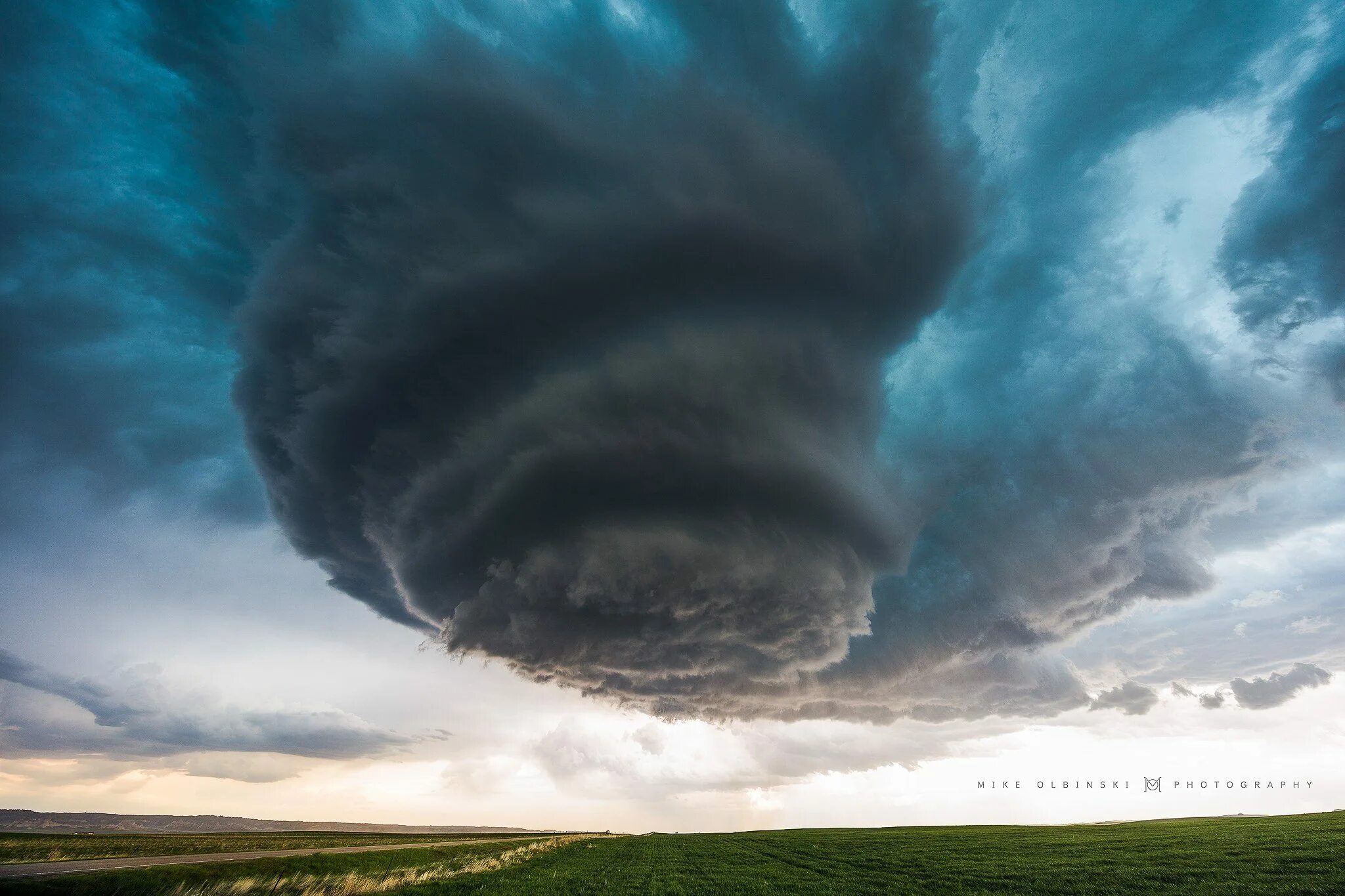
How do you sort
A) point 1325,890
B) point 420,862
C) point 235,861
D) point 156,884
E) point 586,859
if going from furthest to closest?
point 586,859 → point 420,862 → point 235,861 → point 156,884 → point 1325,890

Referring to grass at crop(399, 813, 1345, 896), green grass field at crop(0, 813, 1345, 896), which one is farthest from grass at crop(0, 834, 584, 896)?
grass at crop(399, 813, 1345, 896)

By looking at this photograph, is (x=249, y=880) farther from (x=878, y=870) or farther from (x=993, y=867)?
(x=993, y=867)

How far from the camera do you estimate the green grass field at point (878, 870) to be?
33.2 meters

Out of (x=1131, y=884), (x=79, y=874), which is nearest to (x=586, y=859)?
(x=79, y=874)

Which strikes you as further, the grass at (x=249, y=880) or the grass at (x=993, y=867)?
the grass at (x=993, y=867)

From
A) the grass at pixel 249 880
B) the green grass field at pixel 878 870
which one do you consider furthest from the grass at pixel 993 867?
the grass at pixel 249 880

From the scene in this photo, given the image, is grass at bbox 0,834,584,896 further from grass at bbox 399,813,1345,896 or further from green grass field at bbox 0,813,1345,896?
grass at bbox 399,813,1345,896

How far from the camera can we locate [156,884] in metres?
32.3

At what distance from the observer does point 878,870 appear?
47.9 metres

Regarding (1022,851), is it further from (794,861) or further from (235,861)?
(235,861)

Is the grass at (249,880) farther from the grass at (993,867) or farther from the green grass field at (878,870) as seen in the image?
the grass at (993,867)

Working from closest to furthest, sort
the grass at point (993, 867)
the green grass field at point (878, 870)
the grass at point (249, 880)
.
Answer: the grass at point (249, 880) → the green grass field at point (878, 870) → the grass at point (993, 867)

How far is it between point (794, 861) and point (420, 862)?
35289mm

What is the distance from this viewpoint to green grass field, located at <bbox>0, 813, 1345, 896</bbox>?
109ft
